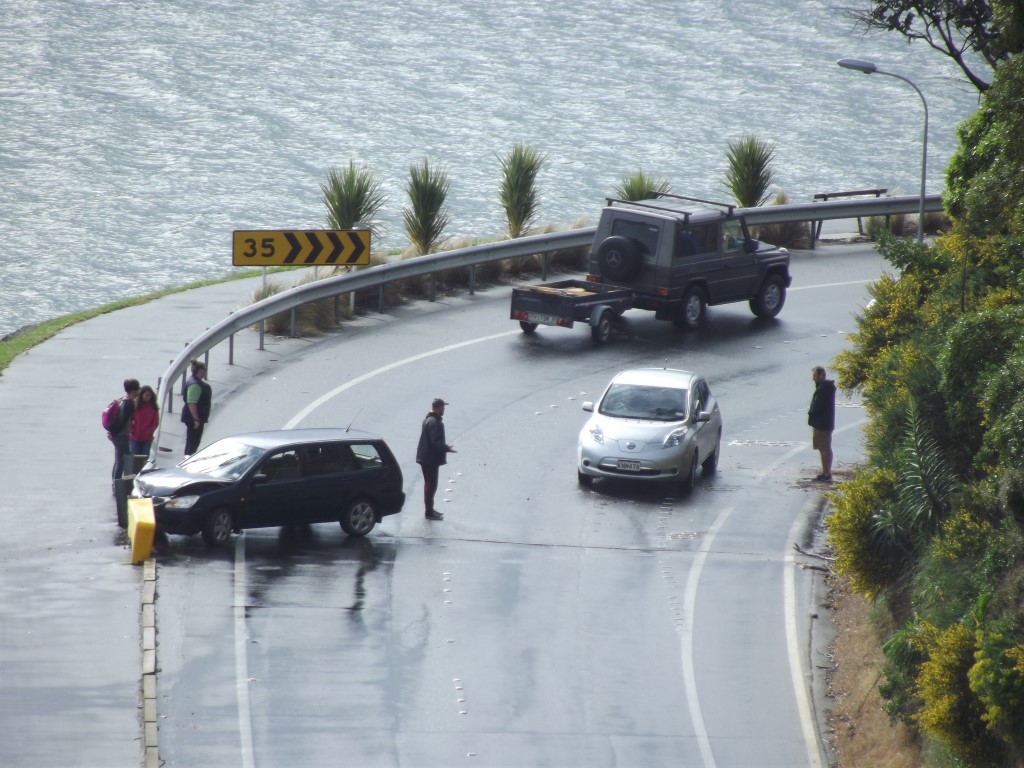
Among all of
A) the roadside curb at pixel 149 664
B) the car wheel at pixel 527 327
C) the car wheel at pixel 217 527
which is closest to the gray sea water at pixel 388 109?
the car wheel at pixel 527 327

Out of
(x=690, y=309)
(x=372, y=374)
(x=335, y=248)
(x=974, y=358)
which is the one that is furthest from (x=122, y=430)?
(x=690, y=309)

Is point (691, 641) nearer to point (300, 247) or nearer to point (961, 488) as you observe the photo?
point (961, 488)

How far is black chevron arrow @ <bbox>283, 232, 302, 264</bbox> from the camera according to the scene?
87.2ft

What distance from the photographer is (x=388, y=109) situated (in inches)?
2640

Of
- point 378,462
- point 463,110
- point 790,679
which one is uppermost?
point 463,110

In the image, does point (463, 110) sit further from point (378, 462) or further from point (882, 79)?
point (378, 462)

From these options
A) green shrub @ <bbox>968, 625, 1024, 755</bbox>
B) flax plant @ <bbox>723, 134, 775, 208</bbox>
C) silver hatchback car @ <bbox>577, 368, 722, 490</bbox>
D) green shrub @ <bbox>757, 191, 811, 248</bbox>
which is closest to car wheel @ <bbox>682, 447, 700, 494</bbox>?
silver hatchback car @ <bbox>577, 368, 722, 490</bbox>

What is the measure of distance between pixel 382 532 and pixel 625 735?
5943 mm

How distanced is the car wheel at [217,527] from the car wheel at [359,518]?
1436mm

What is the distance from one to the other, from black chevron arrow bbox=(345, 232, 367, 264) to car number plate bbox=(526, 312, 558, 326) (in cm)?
347

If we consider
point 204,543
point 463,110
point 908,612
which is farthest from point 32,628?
point 463,110

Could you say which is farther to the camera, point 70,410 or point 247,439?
point 70,410

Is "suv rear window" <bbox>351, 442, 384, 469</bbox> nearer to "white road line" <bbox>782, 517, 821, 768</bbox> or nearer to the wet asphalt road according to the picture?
the wet asphalt road

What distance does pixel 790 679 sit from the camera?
14.5 meters
